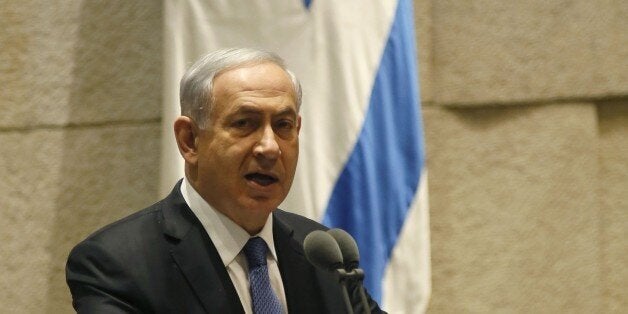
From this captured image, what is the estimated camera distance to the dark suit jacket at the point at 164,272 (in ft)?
7.75

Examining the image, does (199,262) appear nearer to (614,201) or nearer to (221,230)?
(221,230)

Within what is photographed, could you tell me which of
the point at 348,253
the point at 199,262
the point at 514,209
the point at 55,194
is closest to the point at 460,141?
the point at 514,209

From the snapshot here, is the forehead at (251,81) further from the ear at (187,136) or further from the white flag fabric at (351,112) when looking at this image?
the white flag fabric at (351,112)

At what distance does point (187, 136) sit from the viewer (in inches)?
102

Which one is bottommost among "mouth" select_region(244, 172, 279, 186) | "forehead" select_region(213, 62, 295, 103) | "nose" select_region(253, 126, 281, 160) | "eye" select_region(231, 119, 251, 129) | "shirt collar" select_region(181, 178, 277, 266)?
"shirt collar" select_region(181, 178, 277, 266)

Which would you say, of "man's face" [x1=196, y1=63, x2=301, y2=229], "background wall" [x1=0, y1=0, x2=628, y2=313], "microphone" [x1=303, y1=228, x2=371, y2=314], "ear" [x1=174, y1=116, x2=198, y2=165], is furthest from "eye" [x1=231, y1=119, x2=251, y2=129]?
"background wall" [x1=0, y1=0, x2=628, y2=313]

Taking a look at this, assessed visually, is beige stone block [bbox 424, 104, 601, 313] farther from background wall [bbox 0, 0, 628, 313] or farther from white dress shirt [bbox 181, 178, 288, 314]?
white dress shirt [bbox 181, 178, 288, 314]

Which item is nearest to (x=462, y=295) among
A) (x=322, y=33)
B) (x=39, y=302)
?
(x=322, y=33)

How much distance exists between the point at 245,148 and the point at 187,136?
174 mm

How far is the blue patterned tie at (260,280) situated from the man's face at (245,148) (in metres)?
0.07

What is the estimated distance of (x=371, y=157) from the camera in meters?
3.49

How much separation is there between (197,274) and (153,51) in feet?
5.62

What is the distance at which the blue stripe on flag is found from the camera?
348 cm

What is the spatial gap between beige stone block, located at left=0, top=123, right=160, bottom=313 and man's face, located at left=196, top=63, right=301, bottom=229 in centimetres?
152
